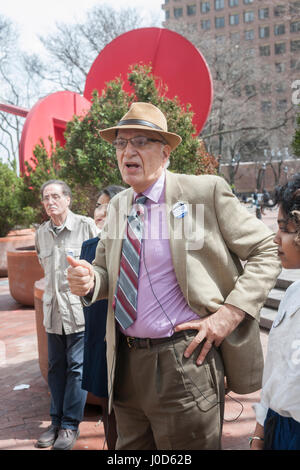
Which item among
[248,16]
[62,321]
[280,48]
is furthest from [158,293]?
[248,16]

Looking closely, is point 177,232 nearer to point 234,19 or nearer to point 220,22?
point 234,19

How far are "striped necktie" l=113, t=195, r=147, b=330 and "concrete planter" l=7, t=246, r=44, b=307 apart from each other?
5.95 metres

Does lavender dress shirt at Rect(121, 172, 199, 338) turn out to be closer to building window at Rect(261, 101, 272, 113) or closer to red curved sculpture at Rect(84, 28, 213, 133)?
red curved sculpture at Rect(84, 28, 213, 133)

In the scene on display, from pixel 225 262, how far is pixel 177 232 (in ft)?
0.82

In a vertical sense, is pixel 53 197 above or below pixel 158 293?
above

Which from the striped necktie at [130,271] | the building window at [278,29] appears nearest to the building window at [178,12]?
the building window at [278,29]

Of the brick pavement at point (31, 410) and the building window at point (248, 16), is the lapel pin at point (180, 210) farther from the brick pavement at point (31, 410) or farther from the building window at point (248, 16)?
the building window at point (248, 16)

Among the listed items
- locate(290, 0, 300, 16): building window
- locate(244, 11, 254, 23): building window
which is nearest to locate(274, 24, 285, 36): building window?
locate(244, 11, 254, 23): building window

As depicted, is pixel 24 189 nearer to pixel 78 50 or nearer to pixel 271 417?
pixel 271 417

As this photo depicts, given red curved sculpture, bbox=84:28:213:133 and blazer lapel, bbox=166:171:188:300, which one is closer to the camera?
blazer lapel, bbox=166:171:188:300

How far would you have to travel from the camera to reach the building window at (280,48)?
6612cm

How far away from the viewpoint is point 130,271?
2117 mm

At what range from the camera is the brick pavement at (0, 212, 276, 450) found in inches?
134

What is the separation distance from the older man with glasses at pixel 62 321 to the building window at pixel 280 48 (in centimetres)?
6988
